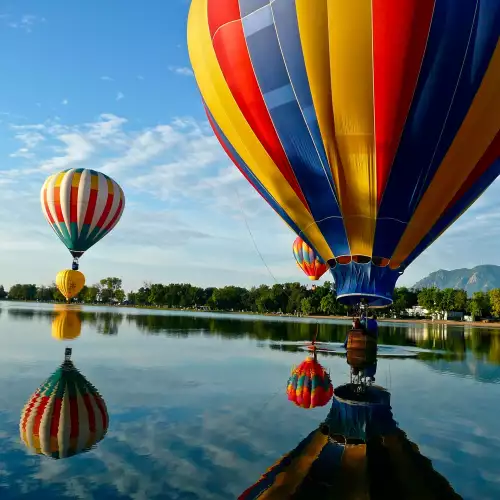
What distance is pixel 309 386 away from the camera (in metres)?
11.5

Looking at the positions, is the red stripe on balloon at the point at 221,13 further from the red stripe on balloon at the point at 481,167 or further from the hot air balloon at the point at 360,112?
the red stripe on balloon at the point at 481,167

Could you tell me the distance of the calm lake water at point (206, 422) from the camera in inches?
215

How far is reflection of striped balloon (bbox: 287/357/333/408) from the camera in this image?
33.1 feet

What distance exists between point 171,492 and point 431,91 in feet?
33.0

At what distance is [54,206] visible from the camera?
35719mm

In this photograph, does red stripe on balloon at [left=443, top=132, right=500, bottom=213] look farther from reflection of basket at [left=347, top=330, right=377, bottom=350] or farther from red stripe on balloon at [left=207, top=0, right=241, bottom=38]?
red stripe on balloon at [left=207, top=0, right=241, bottom=38]

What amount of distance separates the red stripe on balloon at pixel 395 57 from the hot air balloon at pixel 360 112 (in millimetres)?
23

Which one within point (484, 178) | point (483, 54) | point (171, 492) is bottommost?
point (171, 492)

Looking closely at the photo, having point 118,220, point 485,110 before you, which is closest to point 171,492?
point 485,110

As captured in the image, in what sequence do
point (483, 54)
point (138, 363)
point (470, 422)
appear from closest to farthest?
point (470, 422) → point (483, 54) → point (138, 363)

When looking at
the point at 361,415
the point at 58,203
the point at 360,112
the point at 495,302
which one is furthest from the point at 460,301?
the point at 361,415

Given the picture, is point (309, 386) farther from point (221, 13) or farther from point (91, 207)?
point (91, 207)

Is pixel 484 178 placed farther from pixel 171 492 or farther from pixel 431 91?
pixel 171 492

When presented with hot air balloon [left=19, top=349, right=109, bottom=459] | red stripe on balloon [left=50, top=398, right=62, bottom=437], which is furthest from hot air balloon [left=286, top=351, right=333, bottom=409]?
red stripe on balloon [left=50, top=398, right=62, bottom=437]
